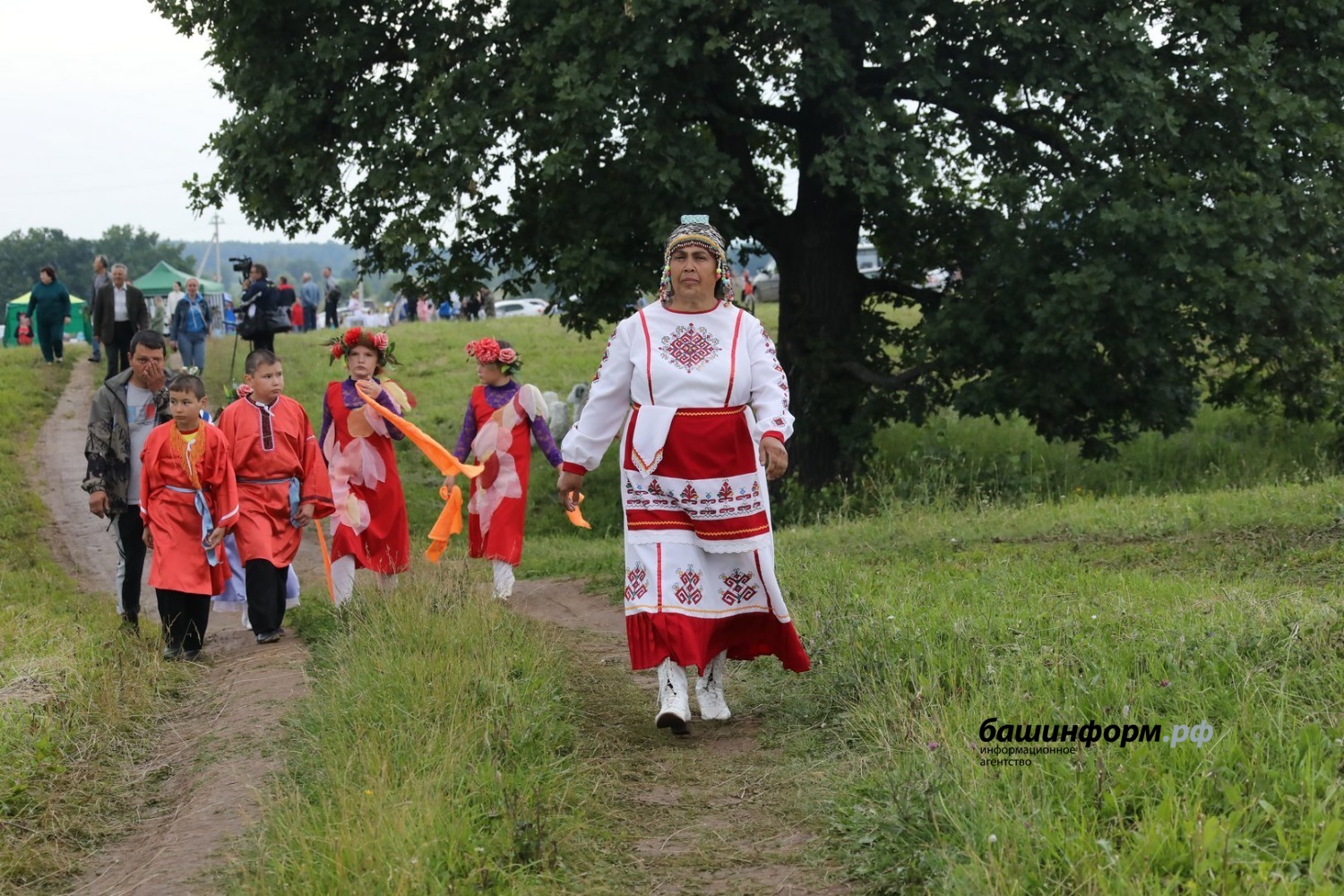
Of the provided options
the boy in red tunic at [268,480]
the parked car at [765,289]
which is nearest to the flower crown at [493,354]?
the boy in red tunic at [268,480]

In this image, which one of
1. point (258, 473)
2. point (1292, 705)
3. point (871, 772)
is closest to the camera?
point (1292, 705)

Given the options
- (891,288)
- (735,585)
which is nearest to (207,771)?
(735,585)

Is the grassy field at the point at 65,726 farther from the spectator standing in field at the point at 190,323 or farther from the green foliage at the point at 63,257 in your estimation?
the green foliage at the point at 63,257

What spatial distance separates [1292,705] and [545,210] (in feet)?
37.7

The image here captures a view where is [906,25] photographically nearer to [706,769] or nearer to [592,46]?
[592,46]

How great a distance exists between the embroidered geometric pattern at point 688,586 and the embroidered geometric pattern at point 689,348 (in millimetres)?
867

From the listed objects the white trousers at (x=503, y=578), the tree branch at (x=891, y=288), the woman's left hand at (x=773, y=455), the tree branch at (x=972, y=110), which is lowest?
the white trousers at (x=503, y=578)

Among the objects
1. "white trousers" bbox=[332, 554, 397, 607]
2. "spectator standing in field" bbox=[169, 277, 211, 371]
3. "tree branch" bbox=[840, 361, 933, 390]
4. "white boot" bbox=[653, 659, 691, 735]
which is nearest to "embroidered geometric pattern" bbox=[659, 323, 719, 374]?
"white boot" bbox=[653, 659, 691, 735]

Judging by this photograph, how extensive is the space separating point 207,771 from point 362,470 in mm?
3650

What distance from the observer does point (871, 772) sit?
4.98m

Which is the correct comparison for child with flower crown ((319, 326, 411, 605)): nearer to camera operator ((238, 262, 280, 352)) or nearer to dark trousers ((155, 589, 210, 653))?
dark trousers ((155, 589, 210, 653))

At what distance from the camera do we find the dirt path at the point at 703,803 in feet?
14.8

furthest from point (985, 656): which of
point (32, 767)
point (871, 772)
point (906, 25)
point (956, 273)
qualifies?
point (956, 273)

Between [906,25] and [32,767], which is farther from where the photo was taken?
[906,25]
